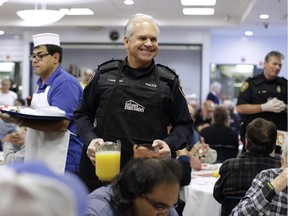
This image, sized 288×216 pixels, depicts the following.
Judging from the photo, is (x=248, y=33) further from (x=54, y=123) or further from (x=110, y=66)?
(x=110, y=66)

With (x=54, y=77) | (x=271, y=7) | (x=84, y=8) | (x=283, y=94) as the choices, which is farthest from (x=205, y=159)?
(x=84, y=8)

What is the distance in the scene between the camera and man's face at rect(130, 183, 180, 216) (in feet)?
4.35

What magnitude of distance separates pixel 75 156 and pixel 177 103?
94 centimetres

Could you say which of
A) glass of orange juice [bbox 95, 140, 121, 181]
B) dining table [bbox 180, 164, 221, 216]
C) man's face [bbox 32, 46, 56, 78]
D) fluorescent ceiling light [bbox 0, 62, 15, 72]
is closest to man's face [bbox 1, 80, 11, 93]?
fluorescent ceiling light [bbox 0, 62, 15, 72]

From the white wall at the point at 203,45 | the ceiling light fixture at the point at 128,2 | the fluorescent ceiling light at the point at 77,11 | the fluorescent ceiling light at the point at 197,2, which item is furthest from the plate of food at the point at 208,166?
the white wall at the point at 203,45

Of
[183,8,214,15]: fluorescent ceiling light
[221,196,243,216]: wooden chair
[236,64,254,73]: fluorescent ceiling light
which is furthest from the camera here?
[236,64,254,73]: fluorescent ceiling light

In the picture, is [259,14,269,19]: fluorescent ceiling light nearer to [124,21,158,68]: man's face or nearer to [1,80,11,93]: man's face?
[1,80,11,93]: man's face

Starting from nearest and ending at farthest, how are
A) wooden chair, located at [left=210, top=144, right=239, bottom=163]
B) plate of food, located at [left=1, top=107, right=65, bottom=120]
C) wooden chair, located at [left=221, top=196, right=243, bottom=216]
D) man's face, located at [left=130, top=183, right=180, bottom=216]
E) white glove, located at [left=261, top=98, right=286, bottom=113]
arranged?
man's face, located at [left=130, top=183, right=180, bottom=216], plate of food, located at [left=1, top=107, right=65, bottom=120], wooden chair, located at [left=221, top=196, right=243, bottom=216], white glove, located at [left=261, top=98, right=286, bottom=113], wooden chair, located at [left=210, top=144, right=239, bottom=163]

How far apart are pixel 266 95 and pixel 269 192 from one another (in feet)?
9.47

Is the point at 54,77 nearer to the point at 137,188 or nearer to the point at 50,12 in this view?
the point at 137,188

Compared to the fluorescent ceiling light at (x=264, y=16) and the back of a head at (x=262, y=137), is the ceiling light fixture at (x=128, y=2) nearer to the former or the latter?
the fluorescent ceiling light at (x=264, y=16)

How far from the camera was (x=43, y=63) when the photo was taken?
3.24 m

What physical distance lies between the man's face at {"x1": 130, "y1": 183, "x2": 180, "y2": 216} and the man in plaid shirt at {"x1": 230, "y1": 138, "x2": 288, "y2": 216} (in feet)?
3.57

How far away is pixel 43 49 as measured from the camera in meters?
3.26
